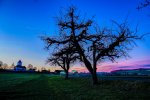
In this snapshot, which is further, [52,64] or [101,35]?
[52,64]

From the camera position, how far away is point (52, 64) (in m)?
71.3

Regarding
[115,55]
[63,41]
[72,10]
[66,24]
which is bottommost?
[115,55]

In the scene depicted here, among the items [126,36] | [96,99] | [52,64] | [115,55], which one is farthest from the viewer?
[52,64]

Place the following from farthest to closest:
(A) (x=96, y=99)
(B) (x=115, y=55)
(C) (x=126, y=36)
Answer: (B) (x=115, y=55), (C) (x=126, y=36), (A) (x=96, y=99)

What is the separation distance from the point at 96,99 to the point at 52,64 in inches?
2285

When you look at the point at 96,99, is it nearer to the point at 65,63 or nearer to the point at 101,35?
the point at 101,35

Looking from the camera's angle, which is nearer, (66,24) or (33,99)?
(33,99)

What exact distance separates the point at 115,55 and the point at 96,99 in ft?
58.7

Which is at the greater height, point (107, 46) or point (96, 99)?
point (107, 46)

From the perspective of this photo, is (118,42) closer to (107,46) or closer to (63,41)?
(107,46)

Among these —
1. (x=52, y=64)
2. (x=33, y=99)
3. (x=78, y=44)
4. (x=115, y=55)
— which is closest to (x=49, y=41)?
(x=78, y=44)

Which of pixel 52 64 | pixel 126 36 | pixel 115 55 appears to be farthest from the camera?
pixel 52 64

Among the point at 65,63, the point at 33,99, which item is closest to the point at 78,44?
the point at 33,99

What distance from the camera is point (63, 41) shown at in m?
31.7
